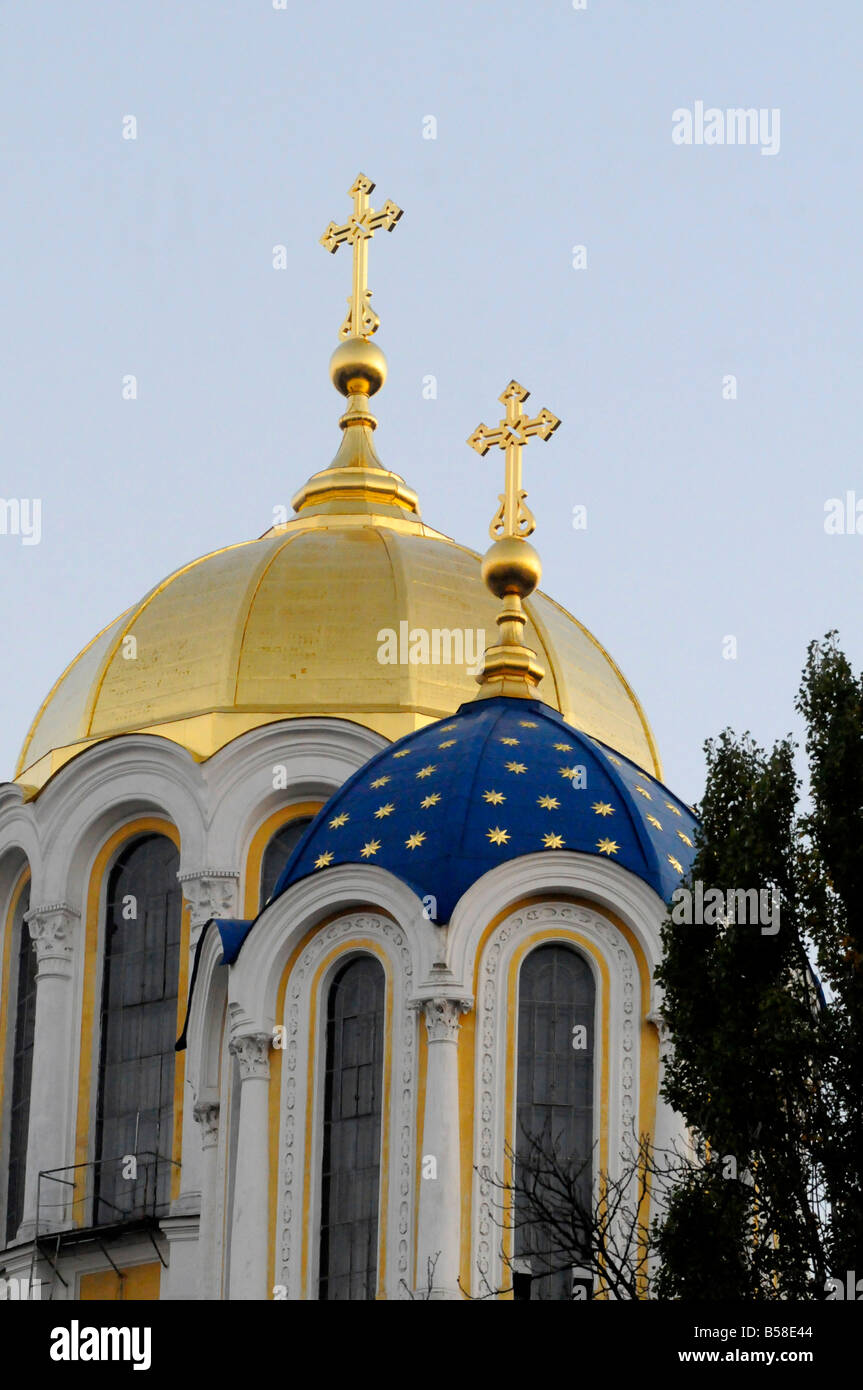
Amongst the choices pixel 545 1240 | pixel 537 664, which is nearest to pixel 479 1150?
pixel 545 1240

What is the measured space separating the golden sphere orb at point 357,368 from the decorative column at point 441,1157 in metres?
10.5

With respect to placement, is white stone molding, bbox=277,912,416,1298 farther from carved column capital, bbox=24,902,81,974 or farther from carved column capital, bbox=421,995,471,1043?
carved column capital, bbox=24,902,81,974

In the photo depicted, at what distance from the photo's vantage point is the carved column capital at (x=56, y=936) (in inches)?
1121

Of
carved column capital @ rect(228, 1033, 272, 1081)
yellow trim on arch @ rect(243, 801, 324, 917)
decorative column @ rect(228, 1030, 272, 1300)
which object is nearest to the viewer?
decorative column @ rect(228, 1030, 272, 1300)

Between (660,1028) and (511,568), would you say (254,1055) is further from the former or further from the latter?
(511,568)

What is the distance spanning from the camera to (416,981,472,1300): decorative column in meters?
23.1

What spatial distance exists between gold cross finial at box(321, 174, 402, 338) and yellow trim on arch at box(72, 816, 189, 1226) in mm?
6684

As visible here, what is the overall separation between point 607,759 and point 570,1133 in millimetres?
3205

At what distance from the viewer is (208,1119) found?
25375mm

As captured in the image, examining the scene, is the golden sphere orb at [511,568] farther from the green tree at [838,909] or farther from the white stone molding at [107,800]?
the green tree at [838,909]

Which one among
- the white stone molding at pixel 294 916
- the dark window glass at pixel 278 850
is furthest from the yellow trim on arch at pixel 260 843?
the white stone molding at pixel 294 916

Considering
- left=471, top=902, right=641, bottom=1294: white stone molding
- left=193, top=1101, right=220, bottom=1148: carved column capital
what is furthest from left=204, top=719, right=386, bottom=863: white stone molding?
left=471, top=902, right=641, bottom=1294: white stone molding

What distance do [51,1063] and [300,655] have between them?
4.06m
